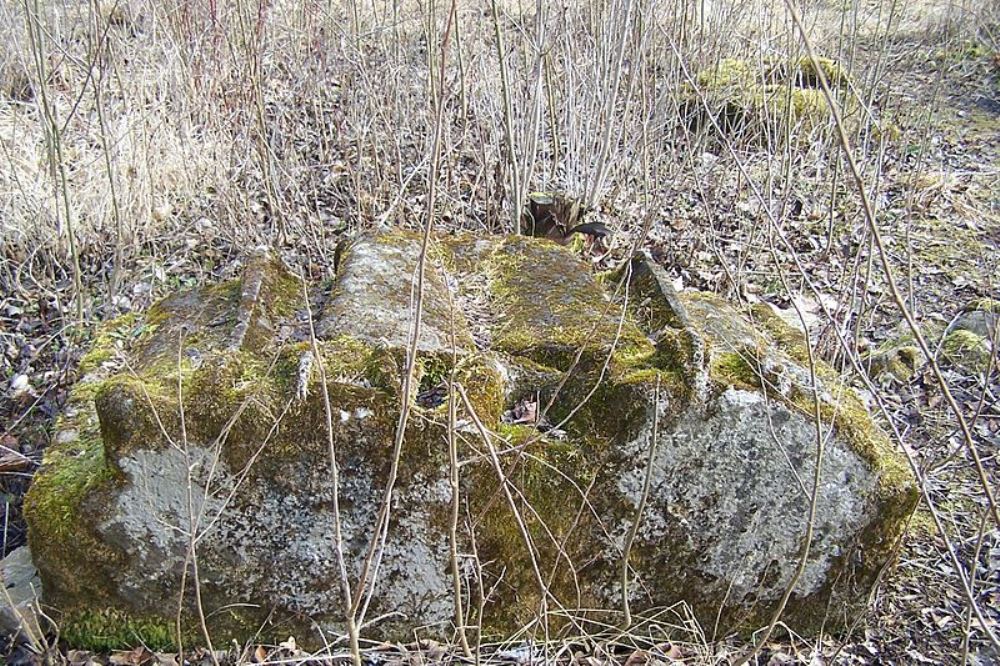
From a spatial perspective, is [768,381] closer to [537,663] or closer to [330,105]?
[537,663]

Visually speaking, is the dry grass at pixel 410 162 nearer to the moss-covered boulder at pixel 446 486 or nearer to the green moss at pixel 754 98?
the green moss at pixel 754 98

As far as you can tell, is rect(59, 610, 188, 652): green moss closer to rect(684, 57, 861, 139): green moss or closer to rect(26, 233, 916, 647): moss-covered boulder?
rect(26, 233, 916, 647): moss-covered boulder

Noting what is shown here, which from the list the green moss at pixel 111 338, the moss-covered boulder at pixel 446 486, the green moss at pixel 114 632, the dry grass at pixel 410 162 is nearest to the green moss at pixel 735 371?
the moss-covered boulder at pixel 446 486

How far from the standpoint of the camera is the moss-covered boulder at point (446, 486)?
263 centimetres

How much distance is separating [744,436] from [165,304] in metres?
2.36

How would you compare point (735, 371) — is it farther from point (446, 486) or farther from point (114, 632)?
point (114, 632)

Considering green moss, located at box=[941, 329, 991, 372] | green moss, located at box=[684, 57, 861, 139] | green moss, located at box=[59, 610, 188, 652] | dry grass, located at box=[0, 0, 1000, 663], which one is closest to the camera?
green moss, located at box=[59, 610, 188, 652]

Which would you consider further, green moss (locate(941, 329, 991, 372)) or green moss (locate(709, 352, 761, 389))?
green moss (locate(941, 329, 991, 372))

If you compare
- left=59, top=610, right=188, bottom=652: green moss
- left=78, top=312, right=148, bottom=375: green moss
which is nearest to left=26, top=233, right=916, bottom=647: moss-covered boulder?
left=59, top=610, right=188, bottom=652: green moss

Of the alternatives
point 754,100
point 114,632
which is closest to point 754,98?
point 754,100

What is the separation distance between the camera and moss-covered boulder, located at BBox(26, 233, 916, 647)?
8.63ft

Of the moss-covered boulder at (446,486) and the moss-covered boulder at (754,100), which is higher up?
the moss-covered boulder at (754,100)

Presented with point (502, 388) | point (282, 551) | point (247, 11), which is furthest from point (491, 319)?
point (247, 11)

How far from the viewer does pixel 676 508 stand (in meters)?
2.82
